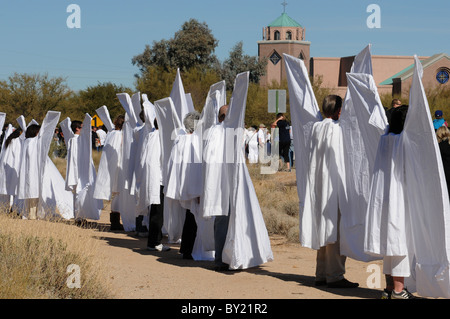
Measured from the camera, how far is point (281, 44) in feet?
310

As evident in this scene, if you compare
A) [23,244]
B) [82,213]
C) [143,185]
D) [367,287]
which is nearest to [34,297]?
[23,244]

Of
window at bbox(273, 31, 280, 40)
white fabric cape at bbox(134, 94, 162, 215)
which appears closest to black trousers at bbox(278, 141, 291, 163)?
white fabric cape at bbox(134, 94, 162, 215)

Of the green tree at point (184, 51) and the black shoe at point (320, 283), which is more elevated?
the green tree at point (184, 51)

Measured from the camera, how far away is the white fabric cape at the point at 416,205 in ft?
22.7

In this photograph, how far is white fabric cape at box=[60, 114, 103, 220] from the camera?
14852 mm

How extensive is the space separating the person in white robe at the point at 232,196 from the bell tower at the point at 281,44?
75.6 metres

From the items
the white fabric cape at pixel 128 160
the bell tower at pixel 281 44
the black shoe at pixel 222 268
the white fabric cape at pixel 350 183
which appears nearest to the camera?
the white fabric cape at pixel 350 183

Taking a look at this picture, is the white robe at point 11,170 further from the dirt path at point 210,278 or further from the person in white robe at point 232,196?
the person in white robe at point 232,196

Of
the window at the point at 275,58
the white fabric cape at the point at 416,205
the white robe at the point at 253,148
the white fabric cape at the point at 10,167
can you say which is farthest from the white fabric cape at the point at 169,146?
the window at the point at 275,58

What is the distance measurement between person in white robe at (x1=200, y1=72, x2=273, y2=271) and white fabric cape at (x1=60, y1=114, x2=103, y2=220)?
222 inches

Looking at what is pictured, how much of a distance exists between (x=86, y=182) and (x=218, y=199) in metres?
6.26

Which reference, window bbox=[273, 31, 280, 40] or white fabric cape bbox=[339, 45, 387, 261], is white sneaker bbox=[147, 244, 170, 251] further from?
window bbox=[273, 31, 280, 40]

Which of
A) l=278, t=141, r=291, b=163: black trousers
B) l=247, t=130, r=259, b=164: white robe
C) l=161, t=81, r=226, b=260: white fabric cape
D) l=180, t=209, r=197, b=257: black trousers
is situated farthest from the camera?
l=247, t=130, r=259, b=164: white robe

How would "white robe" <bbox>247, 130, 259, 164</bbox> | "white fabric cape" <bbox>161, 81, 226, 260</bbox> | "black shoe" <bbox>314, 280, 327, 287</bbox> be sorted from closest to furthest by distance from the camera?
1. "black shoe" <bbox>314, 280, 327, 287</bbox>
2. "white fabric cape" <bbox>161, 81, 226, 260</bbox>
3. "white robe" <bbox>247, 130, 259, 164</bbox>
